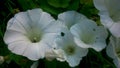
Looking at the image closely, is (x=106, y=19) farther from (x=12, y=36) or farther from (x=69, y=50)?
(x=12, y=36)

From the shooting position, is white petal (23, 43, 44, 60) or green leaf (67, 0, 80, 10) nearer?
white petal (23, 43, 44, 60)

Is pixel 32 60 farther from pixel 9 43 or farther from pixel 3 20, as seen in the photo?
pixel 3 20

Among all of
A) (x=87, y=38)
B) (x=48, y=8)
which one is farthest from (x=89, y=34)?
(x=48, y=8)

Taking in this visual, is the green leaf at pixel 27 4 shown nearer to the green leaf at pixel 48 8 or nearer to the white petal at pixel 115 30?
the green leaf at pixel 48 8

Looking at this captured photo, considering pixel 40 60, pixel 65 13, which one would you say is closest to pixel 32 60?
pixel 40 60

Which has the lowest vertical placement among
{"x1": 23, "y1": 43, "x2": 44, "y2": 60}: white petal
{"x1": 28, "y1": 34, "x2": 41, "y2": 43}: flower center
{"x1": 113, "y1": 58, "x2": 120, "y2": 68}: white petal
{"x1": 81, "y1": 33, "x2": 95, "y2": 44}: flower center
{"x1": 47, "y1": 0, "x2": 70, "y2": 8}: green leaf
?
{"x1": 113, "y1": 58, "x2": 120, "y2": 68}: white petal

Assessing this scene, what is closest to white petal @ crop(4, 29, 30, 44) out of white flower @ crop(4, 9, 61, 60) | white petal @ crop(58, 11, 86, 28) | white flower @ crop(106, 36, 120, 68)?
white flower @ crop(4, 9, 61, 60)

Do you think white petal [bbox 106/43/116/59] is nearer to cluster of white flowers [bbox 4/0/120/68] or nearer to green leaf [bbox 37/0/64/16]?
cluster of white flowers [bbox 4/0/120/68]

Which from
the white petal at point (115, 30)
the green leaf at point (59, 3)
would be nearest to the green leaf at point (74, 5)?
the green leaf at point (59, 3)
